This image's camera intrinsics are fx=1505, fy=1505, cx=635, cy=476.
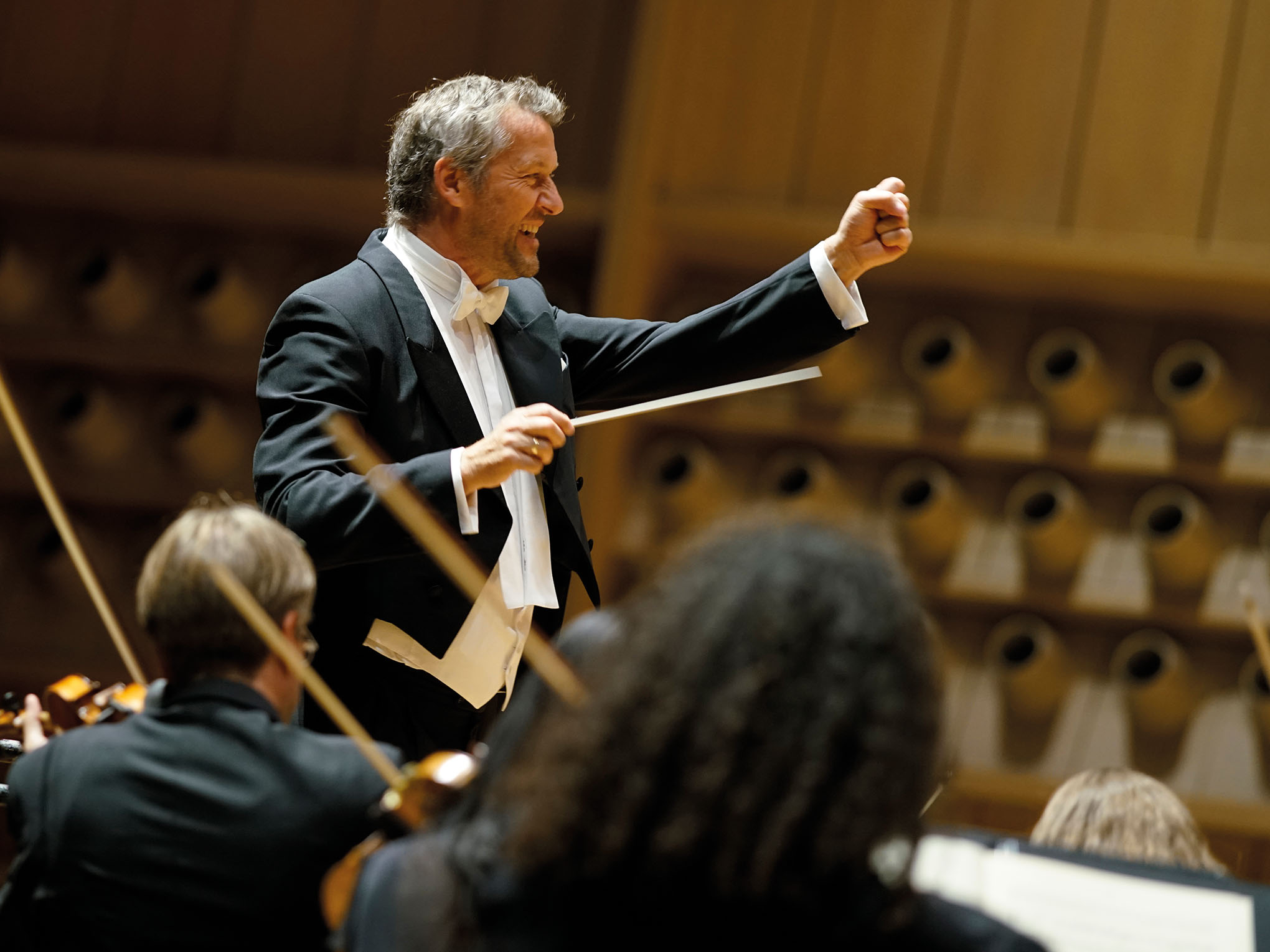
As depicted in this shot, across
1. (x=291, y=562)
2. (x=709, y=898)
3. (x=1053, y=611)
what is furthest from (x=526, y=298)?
(x=1053, y=611)

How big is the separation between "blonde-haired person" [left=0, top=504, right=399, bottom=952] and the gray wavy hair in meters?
0.99

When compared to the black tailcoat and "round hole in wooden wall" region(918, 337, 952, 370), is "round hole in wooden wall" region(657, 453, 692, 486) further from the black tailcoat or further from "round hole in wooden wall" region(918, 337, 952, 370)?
the black tailcoat

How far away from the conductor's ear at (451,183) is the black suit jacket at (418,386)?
12cm

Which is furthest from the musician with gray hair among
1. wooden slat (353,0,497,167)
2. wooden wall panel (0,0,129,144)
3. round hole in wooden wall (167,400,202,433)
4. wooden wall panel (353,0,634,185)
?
wooden wall panel (0,0,129,144)

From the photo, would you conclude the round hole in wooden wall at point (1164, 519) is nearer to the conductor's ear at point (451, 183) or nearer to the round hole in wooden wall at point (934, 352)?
the round hole in wooden wall at point (934, 352)

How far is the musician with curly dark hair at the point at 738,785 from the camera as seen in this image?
0.92 metres

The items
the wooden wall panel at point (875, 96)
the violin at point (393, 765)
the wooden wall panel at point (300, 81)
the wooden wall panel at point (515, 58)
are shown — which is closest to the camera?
the violin at point (393, 765)

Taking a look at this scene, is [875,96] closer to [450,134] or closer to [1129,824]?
[450,134]

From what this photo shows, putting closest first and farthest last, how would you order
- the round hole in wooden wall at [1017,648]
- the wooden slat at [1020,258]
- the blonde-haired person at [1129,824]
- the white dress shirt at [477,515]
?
the blonde-haired person at [1129,824] → the white dress shirt at [477,515] → the wooden slat at [1020,258] → the round hole in wooden wall at [1017,648]

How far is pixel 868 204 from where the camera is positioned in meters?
2.09

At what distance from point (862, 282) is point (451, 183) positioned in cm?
181

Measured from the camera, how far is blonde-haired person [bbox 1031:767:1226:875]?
168 cm

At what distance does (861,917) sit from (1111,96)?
309cm

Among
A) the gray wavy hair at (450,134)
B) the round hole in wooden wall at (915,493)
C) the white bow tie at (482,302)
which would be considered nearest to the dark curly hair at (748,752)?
the white bow tie at (482,302)
